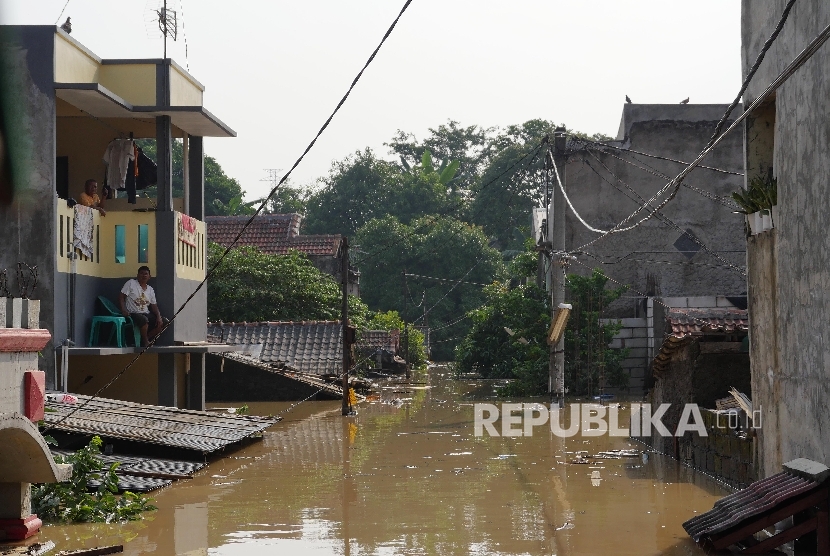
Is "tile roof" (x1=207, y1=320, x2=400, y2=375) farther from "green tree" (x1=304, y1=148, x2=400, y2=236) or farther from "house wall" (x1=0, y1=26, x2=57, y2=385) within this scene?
"green tree" (x1=304, y1=148, x2=400, y2=236)

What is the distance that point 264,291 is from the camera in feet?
115

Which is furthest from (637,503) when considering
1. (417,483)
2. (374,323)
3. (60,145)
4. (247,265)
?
(374,323)

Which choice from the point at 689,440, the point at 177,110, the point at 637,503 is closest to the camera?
the point at 637,503

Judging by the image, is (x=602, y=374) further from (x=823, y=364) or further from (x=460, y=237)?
(x=460, y=237)

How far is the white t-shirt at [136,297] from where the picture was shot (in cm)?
1722

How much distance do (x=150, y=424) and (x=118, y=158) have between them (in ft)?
18.9

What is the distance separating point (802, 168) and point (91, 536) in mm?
8005

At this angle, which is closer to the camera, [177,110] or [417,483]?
[417,483]

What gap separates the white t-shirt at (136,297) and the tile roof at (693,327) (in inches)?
340

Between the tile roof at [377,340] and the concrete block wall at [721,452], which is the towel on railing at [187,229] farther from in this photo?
the tile roof at [377,340]

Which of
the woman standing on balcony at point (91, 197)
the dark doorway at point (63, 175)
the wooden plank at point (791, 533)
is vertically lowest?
the wooden plank at point (791, 533)

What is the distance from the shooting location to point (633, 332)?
96.8 feet

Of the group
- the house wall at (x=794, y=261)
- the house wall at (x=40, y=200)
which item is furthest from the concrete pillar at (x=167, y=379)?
the house wall at (x=794, y=261)

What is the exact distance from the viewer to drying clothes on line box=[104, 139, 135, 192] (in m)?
18.2
